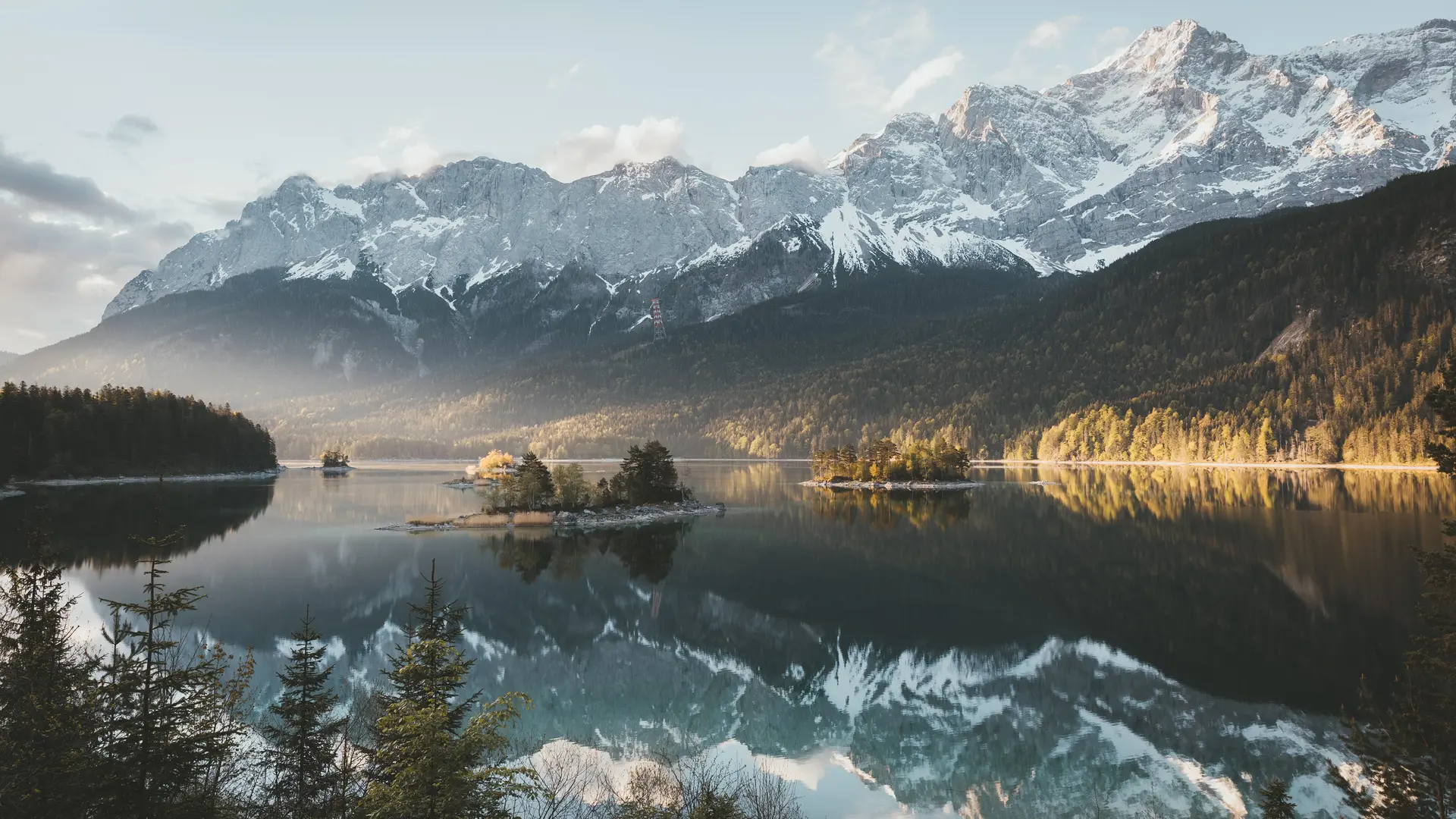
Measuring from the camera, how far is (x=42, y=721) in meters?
14.4

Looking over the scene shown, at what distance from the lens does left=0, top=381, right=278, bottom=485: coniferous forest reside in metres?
122

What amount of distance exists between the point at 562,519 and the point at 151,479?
98.5 m

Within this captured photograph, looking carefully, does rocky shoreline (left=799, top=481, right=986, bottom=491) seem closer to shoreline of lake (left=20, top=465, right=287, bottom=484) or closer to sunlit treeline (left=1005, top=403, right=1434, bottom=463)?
sunlit treeline (left=1005, top=403, right=1434, bottom=463)

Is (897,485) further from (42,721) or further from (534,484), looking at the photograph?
(42,721)

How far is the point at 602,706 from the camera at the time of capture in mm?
29203

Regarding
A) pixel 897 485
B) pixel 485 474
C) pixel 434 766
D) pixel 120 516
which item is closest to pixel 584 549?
pixel 120 516

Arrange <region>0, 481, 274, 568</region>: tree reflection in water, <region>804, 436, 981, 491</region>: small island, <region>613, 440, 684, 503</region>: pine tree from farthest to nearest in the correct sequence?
<region>804, 436, 981, 491</region>: small island, <region>613, 440, 684, 503</region>: pine tree, <region>0, 481, 274, 568</region>: tree reflection in water

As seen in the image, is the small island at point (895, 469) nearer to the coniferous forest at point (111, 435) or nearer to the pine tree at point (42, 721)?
the coniferous forest at point (111, 435)

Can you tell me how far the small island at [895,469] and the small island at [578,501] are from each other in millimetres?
42388

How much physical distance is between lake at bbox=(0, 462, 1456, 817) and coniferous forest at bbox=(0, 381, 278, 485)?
53.3m

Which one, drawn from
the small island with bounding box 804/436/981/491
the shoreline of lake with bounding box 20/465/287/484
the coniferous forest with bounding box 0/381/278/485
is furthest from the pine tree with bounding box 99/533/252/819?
the coniferous forest with bounding box 0/381/278/485

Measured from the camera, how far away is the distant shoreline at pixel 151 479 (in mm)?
122438

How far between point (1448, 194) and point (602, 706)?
252805mm

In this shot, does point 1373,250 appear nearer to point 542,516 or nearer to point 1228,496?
point 1228,496
